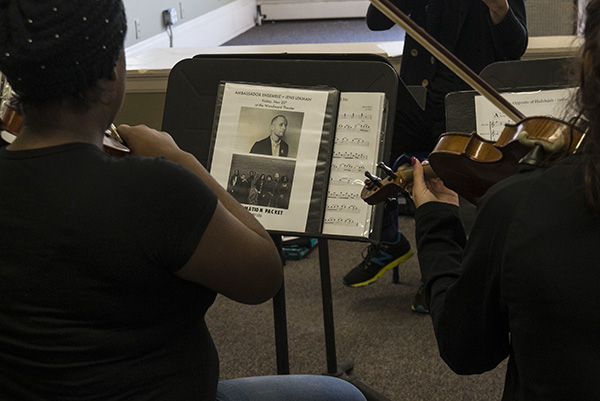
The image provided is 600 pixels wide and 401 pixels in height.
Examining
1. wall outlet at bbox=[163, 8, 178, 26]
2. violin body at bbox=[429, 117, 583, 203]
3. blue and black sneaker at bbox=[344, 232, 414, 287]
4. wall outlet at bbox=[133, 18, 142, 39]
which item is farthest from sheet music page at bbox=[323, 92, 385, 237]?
wall outlet at bbox=[163, 8, 178, 26]

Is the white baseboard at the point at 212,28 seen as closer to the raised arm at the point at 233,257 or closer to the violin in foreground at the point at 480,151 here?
the violin in foreground at the point at 480,151

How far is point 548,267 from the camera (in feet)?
2.27

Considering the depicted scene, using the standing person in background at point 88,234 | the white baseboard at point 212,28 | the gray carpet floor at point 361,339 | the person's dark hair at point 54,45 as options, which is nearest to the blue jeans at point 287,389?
the standing person in background at point 88,234

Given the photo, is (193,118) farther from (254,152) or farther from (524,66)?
(524,66)

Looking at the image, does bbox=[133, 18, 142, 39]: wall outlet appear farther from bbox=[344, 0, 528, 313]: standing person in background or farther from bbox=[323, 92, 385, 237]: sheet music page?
bbox=[323, 92, 385, 237]: sheet music page

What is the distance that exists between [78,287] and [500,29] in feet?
5.26

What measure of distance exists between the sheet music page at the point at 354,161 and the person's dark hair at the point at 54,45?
26.4 inches

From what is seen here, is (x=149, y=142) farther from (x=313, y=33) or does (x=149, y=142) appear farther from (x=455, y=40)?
(x=313, y=33)

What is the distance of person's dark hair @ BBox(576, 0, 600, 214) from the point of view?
66cm

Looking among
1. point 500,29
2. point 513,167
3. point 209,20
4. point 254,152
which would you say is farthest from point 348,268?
point 209,20

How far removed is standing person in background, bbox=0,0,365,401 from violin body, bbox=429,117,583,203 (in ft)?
1.33

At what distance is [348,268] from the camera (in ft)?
8.59

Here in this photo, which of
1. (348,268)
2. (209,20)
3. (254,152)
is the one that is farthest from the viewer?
(209,20)

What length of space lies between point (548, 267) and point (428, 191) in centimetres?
43
